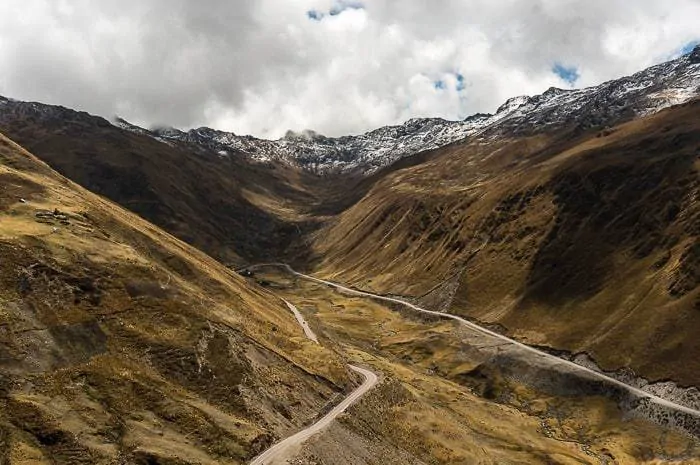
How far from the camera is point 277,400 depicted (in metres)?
66.9

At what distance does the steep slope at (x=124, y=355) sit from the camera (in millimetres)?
49438

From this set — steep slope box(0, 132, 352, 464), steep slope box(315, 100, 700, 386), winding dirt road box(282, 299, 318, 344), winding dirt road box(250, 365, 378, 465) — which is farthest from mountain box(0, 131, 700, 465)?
steep slope box(315, 100, 700, 386)

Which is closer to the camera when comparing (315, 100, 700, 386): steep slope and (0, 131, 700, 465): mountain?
(0, 131, 700, 465): mountain

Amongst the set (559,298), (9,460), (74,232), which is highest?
(559,298)

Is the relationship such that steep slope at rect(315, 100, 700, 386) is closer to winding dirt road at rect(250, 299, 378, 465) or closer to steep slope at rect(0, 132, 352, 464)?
winding dirt road at rect(250, 299, 378, 465)

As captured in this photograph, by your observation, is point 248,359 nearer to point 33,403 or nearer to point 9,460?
point 33,403

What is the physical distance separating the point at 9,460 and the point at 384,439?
4197cm

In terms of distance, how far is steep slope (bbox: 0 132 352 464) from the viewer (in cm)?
4944

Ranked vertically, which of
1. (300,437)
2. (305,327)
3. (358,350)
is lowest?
(300,437)

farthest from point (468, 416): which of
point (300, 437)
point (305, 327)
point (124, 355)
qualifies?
point (124, 355)

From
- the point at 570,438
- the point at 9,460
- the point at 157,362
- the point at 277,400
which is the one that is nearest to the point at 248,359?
the point at 277,400

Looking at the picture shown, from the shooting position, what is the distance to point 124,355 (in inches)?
2388

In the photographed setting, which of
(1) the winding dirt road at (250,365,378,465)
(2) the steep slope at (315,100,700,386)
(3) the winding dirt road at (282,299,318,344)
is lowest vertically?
(1) the winding dirt road at (250,365,378,465)

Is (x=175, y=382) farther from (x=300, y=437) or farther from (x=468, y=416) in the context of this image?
(x=468, y=416)
